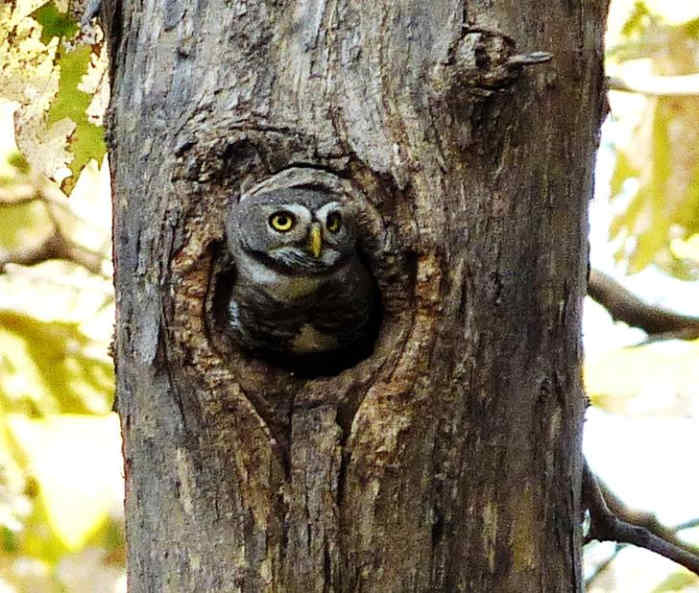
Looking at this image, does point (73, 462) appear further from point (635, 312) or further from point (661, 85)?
point (661, 85)

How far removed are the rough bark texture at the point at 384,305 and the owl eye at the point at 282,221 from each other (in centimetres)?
6

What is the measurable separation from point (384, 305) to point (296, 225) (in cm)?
18

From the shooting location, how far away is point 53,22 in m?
2.27

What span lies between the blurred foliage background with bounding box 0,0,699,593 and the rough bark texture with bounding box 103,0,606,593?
69.8 inches

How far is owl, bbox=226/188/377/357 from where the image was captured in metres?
1.68

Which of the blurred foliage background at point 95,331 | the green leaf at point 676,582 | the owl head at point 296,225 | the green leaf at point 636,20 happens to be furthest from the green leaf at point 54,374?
the owl head at point 296,225

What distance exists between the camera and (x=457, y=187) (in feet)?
5.59

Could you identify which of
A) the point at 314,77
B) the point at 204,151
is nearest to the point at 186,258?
the point at 204,151

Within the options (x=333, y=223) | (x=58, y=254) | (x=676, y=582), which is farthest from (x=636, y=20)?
(x=333, y=223)

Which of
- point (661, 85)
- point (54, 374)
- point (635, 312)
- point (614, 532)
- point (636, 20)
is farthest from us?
point (54, 374)

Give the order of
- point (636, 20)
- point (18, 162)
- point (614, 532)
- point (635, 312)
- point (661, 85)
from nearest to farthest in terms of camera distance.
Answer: point (614, 532) < point (661, 85) < point (635, 312) < point (636, 20) < point (18, 162)

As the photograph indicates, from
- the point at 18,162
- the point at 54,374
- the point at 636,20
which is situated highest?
the point at 636,20

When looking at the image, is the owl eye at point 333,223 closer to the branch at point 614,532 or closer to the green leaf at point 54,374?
the branch at point 614,532

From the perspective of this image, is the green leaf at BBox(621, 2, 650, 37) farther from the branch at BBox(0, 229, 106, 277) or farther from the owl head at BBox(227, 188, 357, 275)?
the owl head at BBox(227, 188, 357, 275)
